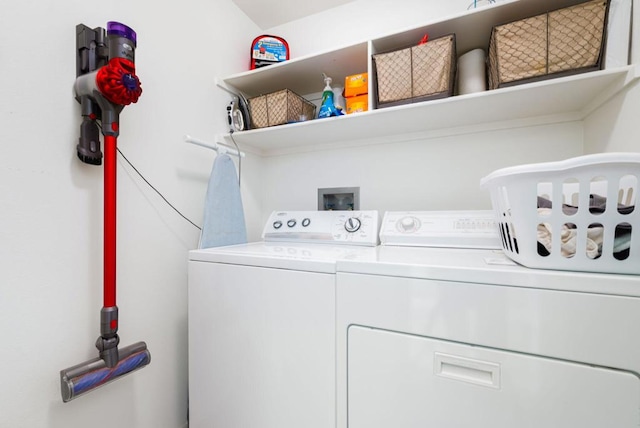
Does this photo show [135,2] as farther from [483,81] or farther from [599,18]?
[599,18]

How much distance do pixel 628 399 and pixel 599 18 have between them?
108 cm

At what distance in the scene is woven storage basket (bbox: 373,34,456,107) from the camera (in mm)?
1073

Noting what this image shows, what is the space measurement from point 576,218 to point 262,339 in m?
0.96

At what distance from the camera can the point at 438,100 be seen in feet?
3.55

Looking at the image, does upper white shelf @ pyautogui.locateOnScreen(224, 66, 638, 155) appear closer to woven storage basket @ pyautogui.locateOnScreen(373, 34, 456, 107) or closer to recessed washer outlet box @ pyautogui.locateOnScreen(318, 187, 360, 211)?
woven storage basket @ pyautogui.locateOnScreen(373, 34, 456, 107)

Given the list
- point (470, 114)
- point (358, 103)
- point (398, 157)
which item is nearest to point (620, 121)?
point (470, 114)

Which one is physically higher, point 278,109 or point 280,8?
point 280,8

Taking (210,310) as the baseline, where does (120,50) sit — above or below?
above

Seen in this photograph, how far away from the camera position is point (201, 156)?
1.39m

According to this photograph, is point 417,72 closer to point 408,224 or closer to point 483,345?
point 408,224

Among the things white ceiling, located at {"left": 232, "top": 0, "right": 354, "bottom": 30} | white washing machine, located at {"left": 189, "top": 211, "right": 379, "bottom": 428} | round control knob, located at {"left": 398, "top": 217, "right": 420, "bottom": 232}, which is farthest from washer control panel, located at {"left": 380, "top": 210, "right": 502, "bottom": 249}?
white ceiling, located at {"left": 232, "top": 0, "right": 354, "bottom": 30}

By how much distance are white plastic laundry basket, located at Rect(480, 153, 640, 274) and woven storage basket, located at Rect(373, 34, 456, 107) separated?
55cm

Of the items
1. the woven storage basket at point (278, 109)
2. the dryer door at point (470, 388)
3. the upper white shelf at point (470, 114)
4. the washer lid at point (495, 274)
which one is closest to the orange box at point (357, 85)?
the upper white shelf at point (470, 114)

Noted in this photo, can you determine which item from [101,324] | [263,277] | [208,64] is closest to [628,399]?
[263,277]
